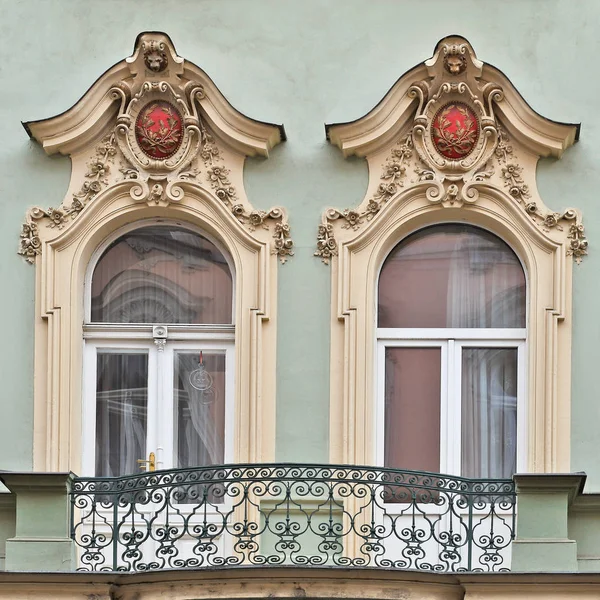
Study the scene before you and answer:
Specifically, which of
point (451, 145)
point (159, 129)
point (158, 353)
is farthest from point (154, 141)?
point (451, 145)

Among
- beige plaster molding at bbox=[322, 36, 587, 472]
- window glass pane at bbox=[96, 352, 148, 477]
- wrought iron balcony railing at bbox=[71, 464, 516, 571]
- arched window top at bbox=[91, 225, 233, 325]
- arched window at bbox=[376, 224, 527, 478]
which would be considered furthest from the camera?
arched window top at bbox=[91, 225, 233, 325]

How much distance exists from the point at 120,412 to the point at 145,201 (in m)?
1.70

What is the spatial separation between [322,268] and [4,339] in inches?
101

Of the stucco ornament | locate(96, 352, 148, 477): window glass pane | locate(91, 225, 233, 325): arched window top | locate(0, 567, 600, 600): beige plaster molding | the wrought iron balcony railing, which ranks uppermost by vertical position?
the stucco ornament

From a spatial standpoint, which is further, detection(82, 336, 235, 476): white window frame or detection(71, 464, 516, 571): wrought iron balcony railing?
detection(82, 336, 235, 476): white window frame

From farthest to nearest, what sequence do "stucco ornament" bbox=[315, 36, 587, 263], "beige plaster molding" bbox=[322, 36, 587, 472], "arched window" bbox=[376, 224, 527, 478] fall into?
"arched window" bbox=[376, 224, 527, 478]
"stucco ornament" bbox=[315, 36, 587, 263]
"beige plaster molding" bbox=[322, 36, 587, 472]

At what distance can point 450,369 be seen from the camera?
50.1ft

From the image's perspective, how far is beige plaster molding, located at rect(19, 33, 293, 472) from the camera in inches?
593

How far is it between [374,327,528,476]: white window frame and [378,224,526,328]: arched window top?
0.09m

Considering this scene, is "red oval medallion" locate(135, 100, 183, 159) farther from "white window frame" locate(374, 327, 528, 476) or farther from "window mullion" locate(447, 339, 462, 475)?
"window mullion" locate(447, 339, 462, 475)

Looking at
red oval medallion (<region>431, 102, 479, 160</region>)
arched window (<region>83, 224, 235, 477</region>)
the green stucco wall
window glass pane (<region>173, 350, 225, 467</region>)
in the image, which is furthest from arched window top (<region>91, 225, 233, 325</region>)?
red oval medallion (<region>431, 102, 479, 160</region>)

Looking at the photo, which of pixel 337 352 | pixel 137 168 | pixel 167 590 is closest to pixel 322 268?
pixel 337 352

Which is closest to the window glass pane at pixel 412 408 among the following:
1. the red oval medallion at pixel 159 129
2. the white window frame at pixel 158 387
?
the white window frame at pixel 158 387

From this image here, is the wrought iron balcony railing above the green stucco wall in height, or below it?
below
